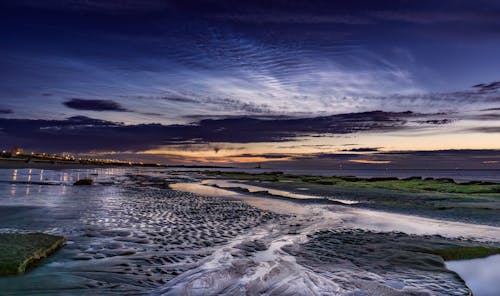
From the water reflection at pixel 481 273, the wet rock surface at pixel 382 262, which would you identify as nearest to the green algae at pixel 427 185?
the wet rock surface at pixel 382 262

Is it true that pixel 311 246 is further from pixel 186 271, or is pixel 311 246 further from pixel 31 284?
pixel 31 284

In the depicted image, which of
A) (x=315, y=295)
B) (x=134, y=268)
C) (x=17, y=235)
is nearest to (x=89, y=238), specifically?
(x=17, y=235)

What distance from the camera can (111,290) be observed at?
24.9 ft

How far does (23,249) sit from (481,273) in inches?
468

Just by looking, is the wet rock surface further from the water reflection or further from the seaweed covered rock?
the seaweed covered rock

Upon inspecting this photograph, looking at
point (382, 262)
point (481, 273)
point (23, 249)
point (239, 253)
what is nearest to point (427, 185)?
point (481, 273)

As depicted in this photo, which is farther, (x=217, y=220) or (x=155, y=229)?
(x=217, y=220)

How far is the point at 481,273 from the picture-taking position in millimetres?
10234

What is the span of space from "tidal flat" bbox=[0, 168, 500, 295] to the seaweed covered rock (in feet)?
0.86

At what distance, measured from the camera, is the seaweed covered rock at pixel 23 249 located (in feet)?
27.2

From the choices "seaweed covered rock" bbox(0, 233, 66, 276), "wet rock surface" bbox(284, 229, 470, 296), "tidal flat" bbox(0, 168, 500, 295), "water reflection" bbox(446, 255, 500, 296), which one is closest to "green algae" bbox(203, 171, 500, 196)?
"tidal flat" bbox(0, 168, 500, 295)

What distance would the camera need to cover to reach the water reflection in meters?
8.77

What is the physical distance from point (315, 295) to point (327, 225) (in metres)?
10.6

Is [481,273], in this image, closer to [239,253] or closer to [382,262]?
[382,262]
